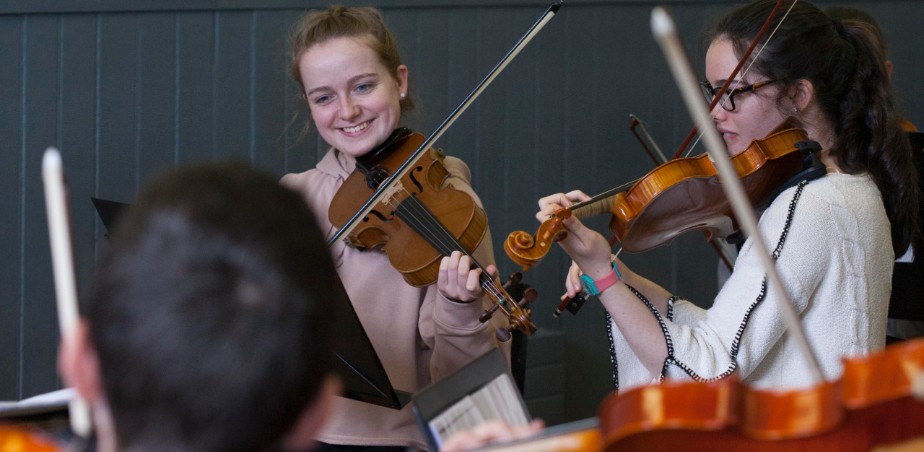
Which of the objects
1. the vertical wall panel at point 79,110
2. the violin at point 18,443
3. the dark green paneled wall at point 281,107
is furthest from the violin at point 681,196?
the vertical wall panel at point 79,110

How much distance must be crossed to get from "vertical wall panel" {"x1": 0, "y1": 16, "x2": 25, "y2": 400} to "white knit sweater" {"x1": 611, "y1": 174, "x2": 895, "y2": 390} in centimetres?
195

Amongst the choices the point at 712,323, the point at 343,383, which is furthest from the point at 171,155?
the point at 712,323

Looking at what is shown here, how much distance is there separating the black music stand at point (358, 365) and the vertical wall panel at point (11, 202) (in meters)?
1.32

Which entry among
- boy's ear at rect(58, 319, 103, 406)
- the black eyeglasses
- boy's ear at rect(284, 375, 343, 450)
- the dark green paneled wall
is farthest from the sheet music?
the dark green paneled wall

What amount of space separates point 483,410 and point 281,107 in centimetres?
204

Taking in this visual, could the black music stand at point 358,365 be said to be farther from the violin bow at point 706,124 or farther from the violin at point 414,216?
the violin bow at point 706,124

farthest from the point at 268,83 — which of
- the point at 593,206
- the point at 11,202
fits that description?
the point at 593,206

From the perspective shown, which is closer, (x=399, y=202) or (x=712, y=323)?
(x=712, y=323)

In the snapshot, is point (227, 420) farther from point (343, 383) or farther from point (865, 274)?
point (865, 274)

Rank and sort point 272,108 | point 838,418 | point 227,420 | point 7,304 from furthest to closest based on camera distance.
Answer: point 272,108 < point 7,304 < point 838,418 < point 227,420

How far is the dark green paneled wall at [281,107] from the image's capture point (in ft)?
9.27

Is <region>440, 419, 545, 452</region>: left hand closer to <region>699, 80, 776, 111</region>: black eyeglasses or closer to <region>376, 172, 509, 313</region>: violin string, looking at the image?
<region>376, 172, 509, 313</region>: violin string

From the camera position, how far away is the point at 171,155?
2.94 meters

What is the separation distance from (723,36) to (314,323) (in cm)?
129
